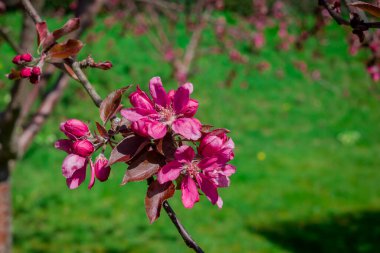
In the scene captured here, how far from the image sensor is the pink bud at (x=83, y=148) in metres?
0.93

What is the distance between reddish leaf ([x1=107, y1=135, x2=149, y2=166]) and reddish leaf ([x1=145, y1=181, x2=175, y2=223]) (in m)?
0.07

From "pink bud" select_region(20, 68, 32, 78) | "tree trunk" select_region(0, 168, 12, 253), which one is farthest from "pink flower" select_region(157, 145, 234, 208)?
"tree trunk" select_region(0, 168, 12, 253)

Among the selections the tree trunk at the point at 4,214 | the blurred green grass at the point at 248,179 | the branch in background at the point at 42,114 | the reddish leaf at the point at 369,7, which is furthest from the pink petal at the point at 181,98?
the blurred green grass at the point at 248,179

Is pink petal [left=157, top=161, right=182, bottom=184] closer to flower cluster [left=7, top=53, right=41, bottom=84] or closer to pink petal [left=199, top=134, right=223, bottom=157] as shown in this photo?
pink petal [left=199, top=134, right=223, bottom=157]

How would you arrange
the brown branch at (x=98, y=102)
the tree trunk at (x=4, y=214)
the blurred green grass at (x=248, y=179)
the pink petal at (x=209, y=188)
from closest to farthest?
the brown branch at (x=98, y=102) < the pink petal at (x=209, y=188) < the tree trunk at (x=4, y=214) < the blurred green grass at (x=248, y=179)

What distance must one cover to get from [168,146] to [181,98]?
0.11 metres

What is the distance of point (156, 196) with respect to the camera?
2.96 feet

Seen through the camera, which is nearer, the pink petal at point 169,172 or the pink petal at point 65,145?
the pink petal at point 169,172

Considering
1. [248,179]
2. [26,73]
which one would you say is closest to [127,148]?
[26,73]

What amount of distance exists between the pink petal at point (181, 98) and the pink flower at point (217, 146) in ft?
0.27

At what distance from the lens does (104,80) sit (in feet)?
→ 26.5

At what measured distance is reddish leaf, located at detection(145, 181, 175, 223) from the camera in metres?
0.89

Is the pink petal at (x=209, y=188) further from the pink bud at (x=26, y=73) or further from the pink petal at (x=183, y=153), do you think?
the pink bud at (x=26, y=73)

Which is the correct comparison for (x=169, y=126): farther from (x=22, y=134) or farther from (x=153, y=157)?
(x=22, y=134)
